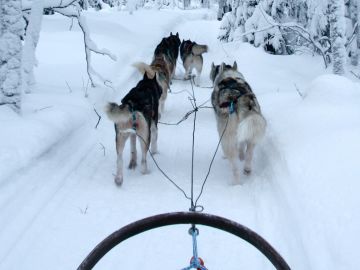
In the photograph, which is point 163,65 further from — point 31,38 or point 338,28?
point 338,28

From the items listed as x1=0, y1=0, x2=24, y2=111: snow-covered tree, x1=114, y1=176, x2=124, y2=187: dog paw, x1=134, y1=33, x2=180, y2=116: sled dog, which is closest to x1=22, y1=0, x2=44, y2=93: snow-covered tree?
x1=0, y1=0, x2=24, y2=111: snow-covered tree

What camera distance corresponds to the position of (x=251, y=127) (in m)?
A: 4.30

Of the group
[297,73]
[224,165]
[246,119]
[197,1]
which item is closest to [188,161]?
[224,165]

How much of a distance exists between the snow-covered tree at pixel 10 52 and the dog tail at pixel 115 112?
1986 mm

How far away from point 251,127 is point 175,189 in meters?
1.14

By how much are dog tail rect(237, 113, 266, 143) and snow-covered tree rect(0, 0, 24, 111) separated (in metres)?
3.21

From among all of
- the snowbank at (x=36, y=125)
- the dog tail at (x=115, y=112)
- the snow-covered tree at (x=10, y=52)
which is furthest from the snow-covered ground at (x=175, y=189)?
the dog tail at (x=115, y=112)

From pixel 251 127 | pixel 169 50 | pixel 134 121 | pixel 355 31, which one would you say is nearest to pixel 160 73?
pixel 169 50

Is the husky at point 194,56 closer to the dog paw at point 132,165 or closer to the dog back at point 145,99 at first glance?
the dog back at point 145,99

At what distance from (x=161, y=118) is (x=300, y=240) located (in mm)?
4603

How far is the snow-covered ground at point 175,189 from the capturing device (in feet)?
10.8

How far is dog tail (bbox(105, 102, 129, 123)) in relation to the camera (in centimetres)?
437

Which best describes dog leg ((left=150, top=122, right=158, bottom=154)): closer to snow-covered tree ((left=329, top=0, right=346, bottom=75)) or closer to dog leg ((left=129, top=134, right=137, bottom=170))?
dog leg ((left=129, top=134, right=137, bottom=170))

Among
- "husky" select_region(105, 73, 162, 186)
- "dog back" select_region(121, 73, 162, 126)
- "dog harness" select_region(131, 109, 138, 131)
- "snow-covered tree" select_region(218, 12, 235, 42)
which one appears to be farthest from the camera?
"snow-covered tree" select_region(218, 12, 235, 42)
